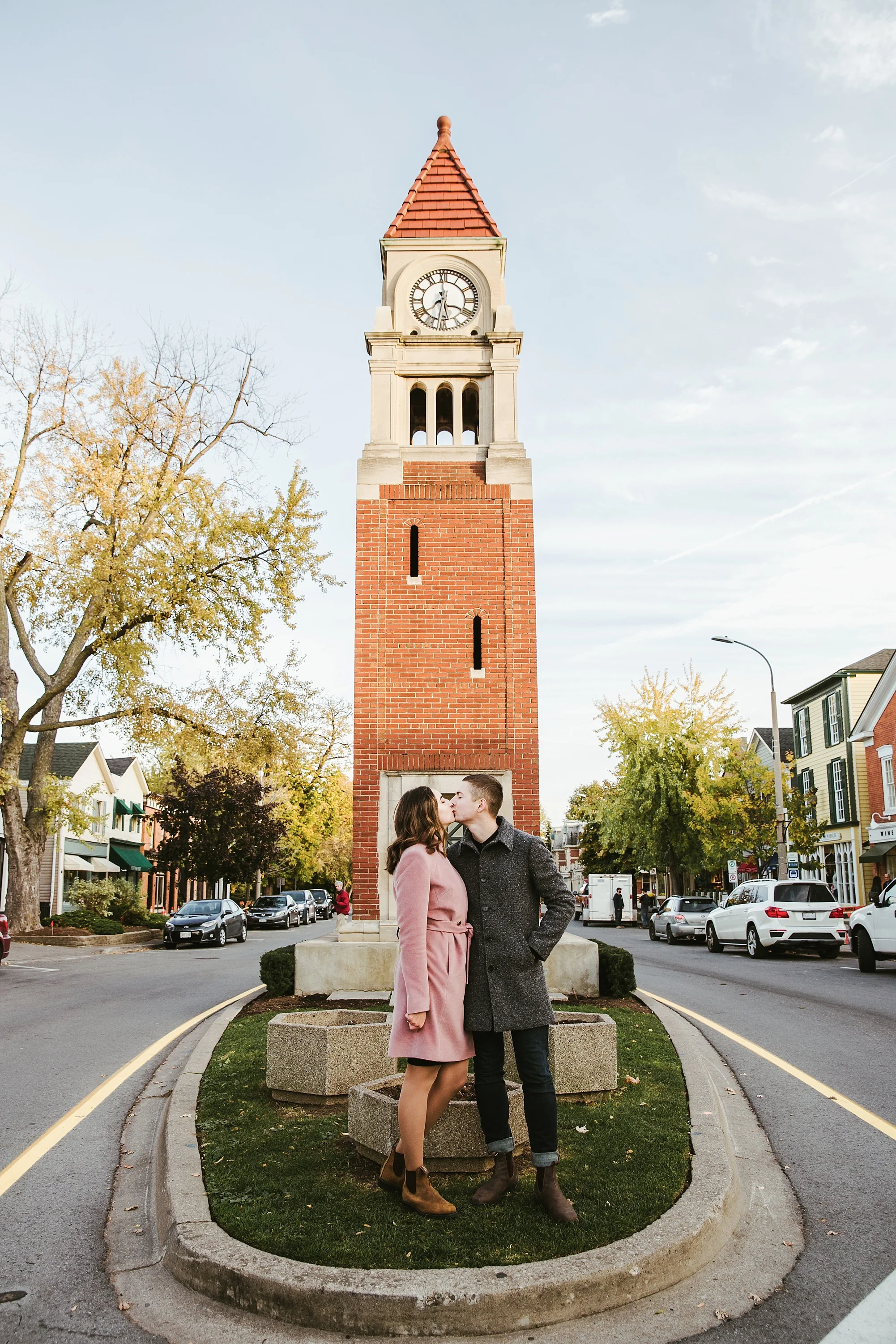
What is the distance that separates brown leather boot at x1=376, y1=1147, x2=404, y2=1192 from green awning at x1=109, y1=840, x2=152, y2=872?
4797 cm

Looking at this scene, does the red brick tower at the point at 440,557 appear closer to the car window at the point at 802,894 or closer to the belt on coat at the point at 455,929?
the car window at the point at 802,894

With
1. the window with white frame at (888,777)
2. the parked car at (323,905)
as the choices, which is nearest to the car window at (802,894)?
the window with white frame at (888,777)

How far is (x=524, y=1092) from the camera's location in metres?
4.54

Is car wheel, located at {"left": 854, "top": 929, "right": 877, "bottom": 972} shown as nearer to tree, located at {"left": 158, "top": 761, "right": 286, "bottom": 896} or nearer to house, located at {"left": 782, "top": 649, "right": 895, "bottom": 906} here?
house, located at {"left": 782, "top": 649, "right": 895, "bottom": 906}

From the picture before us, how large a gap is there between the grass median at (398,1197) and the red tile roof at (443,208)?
14.2 meters

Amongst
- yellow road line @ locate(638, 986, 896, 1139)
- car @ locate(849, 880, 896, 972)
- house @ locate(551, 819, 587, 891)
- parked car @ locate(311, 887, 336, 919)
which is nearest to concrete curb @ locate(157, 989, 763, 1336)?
yellow road line @ locate(638, 986, 896, 1139)

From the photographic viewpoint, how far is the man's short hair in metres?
4.66

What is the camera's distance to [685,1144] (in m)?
5.32

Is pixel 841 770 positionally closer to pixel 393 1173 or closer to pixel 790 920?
pixel 790 920

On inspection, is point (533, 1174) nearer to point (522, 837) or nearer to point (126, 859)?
point (522, 837)

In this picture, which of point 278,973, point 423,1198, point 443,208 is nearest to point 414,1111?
point 423,1198

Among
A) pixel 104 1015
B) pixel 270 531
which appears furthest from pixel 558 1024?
pixel 270 531

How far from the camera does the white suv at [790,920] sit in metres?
20.1

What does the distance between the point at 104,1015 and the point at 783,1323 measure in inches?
405
